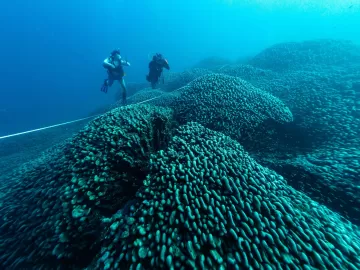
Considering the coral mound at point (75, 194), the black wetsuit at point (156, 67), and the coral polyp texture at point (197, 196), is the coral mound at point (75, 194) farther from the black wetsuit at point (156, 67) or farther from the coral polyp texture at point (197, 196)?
the black wetsuit at point (156, 67)

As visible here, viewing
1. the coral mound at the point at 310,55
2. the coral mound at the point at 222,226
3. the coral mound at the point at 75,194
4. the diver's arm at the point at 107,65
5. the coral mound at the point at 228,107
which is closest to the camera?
the coral mound at the point at 222,226

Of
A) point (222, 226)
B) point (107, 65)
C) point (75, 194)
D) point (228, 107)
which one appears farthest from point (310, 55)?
point (75, 194)

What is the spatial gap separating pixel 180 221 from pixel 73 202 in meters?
1.83

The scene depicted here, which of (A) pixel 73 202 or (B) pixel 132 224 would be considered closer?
(B) pixel 132 224

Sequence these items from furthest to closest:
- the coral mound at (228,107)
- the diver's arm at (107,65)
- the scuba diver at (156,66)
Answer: the scuba diver at (156,66), the diver's arm at (107,65), the coral mound at (228,107)

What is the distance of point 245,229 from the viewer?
87.0 inches

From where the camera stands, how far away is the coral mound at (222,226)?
2004mm

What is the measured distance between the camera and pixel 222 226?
2227mm

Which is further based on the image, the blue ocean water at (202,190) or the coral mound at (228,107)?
the coral mound at (228,107)

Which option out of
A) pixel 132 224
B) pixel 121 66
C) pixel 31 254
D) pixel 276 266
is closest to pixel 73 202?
pixel 31 254

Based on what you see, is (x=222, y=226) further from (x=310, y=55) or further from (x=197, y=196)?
(x=310, y=55)

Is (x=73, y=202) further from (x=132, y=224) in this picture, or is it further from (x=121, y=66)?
(x=121, y=66)

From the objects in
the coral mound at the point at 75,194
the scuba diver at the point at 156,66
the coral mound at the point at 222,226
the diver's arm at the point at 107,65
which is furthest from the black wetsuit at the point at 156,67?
the coral mound at the point at 222,226

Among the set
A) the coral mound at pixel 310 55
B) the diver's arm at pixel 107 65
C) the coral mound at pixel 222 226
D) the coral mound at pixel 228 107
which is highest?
the diver's arm at pixel 107 65
